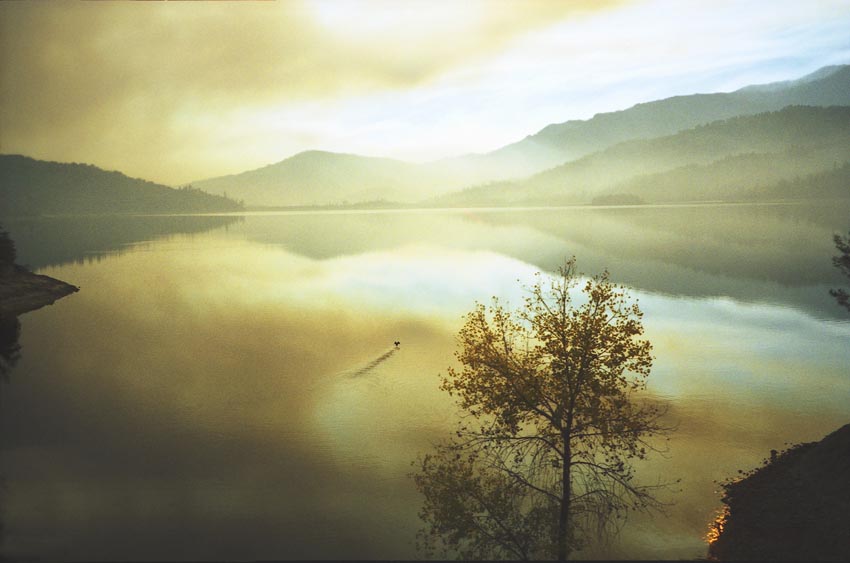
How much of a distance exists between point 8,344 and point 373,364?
47.1 meters

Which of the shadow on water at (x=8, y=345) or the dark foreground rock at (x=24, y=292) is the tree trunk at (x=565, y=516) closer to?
the shadow on water at (x=8, y=345)

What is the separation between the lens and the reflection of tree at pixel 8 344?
199ft

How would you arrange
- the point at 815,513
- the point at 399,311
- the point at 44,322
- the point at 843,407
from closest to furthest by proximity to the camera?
1. the point at 815,513
2. the point at 843,407
3. the point at 44,322
4. the point at 399,311

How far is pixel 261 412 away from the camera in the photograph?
46.6m

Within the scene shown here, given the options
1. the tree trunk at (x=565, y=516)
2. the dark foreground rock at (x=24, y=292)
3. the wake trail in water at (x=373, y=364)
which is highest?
the dark foreground rock at (x=24, y=292)

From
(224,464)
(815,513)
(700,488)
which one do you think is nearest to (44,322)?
(224,464)

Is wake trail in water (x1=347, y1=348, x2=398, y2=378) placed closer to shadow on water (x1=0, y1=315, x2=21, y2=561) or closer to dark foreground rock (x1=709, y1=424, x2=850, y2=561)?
shadow on water (x1=0, y1=315, x2=21, y2=561)

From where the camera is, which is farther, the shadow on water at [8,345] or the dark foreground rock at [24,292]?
the dark foreground rock at [24,292]

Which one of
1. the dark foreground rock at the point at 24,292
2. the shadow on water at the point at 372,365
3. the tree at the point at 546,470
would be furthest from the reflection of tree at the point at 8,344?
the tree at the point at 546,470

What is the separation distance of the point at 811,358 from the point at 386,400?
166ft

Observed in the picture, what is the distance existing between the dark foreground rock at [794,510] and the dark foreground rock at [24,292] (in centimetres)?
9388

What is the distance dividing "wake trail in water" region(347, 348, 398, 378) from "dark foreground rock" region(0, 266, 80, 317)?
58.7 m

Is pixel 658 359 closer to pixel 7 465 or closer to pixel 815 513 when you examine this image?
pixel 815 513

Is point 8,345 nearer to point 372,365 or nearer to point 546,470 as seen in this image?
point 372,365
